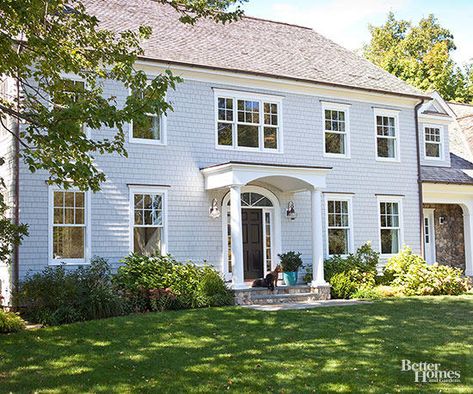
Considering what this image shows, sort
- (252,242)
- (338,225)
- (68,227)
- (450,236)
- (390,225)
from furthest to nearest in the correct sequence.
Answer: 1. (450,236)
2. (390,225)
3. (338,225)
4. (252,242)
5. (68,227)

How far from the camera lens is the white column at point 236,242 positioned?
52.4 ft

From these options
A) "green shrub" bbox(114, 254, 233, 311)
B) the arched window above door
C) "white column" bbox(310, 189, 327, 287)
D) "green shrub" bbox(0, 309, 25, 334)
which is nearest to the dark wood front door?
the arched window above door

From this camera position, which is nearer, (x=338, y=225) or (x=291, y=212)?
(x=291, y=212)

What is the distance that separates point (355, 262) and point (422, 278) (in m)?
2.01

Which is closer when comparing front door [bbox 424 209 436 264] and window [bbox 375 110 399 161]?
window [bbox 375 110 399 161]

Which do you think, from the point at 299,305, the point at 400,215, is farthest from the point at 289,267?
the point at 400,215

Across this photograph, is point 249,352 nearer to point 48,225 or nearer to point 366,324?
point 366,324

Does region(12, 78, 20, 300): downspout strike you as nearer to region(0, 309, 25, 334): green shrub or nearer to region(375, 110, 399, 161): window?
region(0, 309, 25, 334): green shrub

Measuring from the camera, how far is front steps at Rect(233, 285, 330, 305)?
16.0 metres

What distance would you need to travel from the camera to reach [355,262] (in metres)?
18.8

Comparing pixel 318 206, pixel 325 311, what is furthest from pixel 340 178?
pixel 325 311

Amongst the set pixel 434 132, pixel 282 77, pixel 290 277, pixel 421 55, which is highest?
pixel 421 55

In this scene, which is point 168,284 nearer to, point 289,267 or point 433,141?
point 289,267

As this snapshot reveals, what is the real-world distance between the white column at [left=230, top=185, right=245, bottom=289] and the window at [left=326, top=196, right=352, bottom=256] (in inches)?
173
